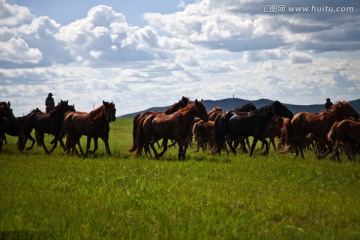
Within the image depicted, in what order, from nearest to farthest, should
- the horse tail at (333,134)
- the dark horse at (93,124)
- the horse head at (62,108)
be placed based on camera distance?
the horse tail at (333,134) < the dark horse at (93,124) < the horse head at (62,108)

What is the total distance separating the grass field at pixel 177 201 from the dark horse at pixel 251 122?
5.66 metres

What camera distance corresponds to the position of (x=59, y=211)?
351 inches

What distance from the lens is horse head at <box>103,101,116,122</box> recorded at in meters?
20.1

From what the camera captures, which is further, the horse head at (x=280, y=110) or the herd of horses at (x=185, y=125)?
the horse head at (x=280, y=110)

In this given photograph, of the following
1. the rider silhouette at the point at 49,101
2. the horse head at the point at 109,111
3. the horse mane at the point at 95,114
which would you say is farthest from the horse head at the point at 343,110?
the rider silhouette at the point at 49,101

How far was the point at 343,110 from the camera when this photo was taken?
2109 cm

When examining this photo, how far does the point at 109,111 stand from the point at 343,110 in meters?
10.5

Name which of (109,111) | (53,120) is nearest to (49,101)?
(53,120)

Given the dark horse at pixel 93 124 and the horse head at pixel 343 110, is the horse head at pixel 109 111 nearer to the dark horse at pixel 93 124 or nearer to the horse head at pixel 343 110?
the dark horse at pixel 93 124

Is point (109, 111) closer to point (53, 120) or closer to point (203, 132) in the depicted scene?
point (53, 120)

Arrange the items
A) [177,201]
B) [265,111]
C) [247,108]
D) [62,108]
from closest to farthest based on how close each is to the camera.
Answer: [177,201] < [265,111] < [62,108] < [247,108]

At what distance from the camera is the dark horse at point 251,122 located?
21875mm

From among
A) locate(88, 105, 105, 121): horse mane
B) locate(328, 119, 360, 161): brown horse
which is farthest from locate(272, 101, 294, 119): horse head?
locate(88, 105, 105, 121): horse mane

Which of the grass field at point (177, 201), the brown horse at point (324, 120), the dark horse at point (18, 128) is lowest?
the grass field at point (177, 201)
